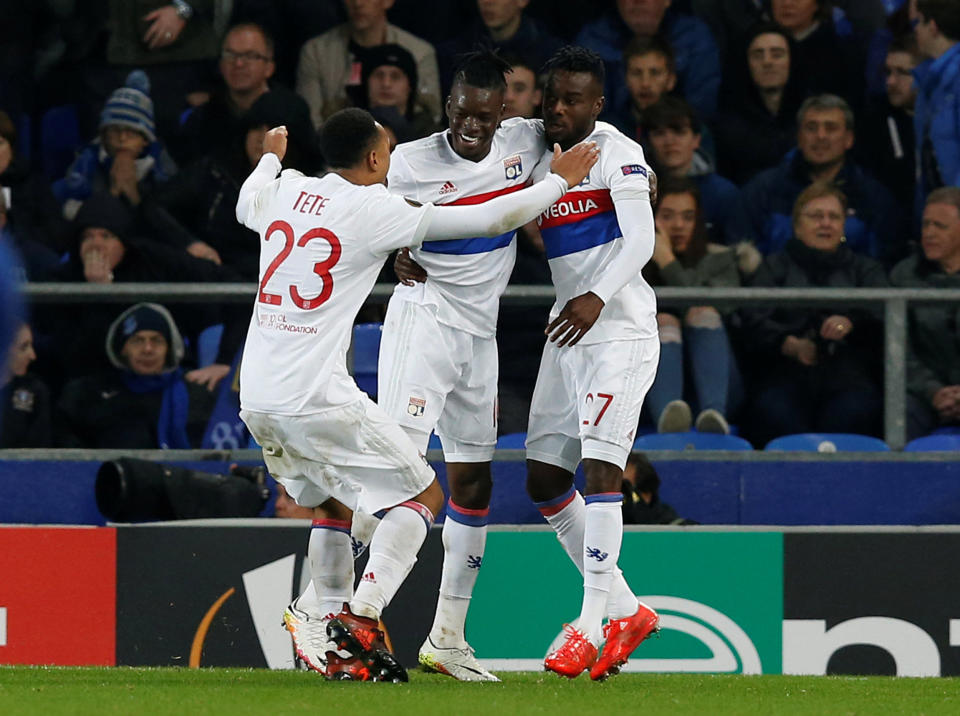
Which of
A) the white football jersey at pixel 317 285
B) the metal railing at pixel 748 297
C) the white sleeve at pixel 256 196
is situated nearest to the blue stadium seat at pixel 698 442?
the metal railing at pixel 748 297

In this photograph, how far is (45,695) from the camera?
19.6 feet

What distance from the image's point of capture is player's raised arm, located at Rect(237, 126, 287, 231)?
21.3ft

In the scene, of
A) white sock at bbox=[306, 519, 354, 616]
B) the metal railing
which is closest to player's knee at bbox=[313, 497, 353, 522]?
white sock at bbox=[306, 519, 354, 616]

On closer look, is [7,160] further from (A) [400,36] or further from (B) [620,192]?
(B) [620,192]

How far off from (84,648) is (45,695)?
289cm

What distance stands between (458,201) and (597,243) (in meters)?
0.59

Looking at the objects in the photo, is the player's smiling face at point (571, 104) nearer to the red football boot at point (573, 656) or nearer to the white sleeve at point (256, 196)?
the white sleeve at point (256, 196)

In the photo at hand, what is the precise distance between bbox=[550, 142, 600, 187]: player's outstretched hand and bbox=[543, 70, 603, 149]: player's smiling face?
1.31ft

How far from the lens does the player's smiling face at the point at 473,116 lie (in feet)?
22.5

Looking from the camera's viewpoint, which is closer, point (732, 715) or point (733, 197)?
point (732, 715)

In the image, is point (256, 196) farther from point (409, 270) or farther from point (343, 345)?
point (409, 270)

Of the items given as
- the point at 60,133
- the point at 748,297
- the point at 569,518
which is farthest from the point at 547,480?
the point at 60,133

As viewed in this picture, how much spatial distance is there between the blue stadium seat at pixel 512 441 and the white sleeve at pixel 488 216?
3.29 meters

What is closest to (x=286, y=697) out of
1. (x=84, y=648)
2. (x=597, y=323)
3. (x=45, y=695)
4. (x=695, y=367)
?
(x=45, y=695)
